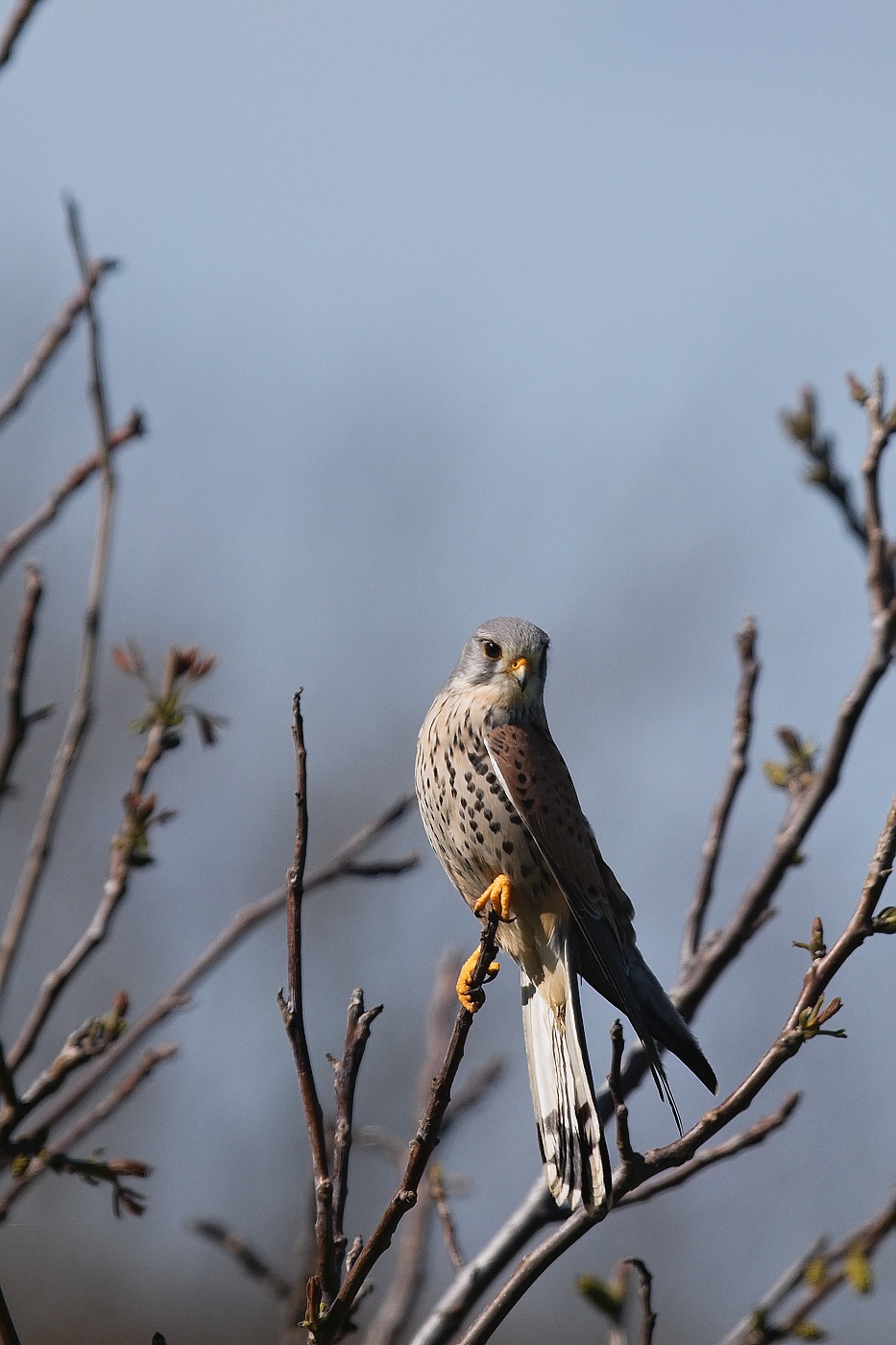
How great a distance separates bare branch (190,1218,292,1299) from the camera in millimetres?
2834

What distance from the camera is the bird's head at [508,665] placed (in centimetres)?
391

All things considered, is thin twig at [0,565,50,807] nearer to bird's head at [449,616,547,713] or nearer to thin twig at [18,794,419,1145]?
thin twig at [18,794,419,1145]

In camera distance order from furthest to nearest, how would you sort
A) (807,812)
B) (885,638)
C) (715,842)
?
(715,842) → (807,812) → (885,638)

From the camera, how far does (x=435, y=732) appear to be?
385 centimetres

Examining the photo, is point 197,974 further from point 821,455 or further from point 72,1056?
point 821,455

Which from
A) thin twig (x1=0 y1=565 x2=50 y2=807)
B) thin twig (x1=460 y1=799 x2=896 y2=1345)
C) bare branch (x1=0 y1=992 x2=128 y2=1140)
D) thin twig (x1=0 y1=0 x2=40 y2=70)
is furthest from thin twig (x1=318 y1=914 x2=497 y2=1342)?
thin twig (x1=0 y1=0 x2=40 y2=70)

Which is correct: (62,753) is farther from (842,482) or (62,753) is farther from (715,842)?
(715,842)

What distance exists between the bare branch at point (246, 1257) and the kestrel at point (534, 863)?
23.3 inches

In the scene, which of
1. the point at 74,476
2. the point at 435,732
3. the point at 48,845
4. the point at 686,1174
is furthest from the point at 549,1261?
the point at 435,732

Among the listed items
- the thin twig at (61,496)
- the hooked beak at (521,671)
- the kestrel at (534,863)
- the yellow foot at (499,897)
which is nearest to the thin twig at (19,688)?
the thin twig at (61,496)

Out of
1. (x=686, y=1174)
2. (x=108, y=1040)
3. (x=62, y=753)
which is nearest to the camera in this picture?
(x=62, y=753)

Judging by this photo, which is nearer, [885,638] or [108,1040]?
[108,1040]

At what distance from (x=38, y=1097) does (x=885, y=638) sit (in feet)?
5.56

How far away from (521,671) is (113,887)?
1.69m
